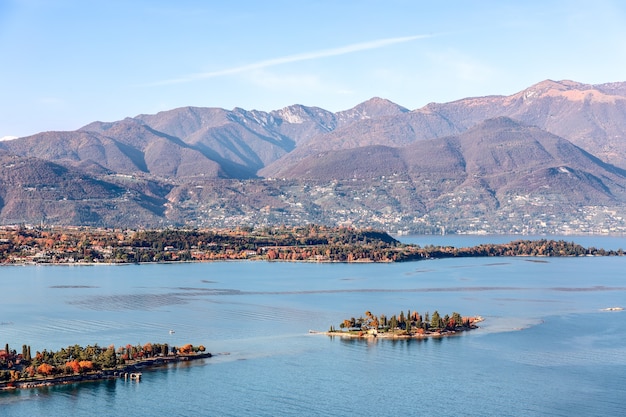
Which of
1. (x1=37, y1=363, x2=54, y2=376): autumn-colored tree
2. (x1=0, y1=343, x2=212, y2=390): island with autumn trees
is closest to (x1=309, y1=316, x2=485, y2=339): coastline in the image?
(x1=0, y1=343, x2=212, y2=390): island with autumn trees

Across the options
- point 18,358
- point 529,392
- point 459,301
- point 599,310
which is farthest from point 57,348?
point 599,310

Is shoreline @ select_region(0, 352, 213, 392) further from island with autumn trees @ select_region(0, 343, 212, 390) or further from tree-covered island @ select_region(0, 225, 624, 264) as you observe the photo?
tree-covered island @ select_region(0, 225, 624, 264)

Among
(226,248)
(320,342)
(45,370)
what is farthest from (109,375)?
(226,248)

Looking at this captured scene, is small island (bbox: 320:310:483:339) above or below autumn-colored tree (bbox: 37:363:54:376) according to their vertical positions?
above

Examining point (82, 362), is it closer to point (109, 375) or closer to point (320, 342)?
point (109, 375)

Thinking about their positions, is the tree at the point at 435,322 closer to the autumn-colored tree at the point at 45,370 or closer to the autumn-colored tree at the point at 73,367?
the autumn-colored tree at the point at 73,367

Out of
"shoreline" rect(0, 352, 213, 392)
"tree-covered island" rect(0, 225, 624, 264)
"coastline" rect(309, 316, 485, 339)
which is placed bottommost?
"shoreline" rect(0, 352, 213, 392)

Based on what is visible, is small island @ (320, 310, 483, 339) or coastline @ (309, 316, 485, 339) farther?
small island @ (320, 310, 483, 339)

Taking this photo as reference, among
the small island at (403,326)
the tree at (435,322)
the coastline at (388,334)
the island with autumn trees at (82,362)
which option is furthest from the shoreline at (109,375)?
the tree at (435,322)
